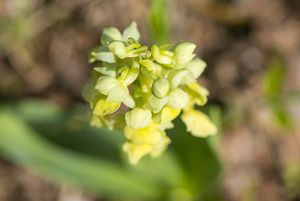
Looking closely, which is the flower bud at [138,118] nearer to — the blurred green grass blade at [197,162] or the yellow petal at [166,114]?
the yellow petal at [166,114]

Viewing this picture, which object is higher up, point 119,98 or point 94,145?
point 94,145

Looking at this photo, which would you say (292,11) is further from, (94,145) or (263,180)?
(94,145)

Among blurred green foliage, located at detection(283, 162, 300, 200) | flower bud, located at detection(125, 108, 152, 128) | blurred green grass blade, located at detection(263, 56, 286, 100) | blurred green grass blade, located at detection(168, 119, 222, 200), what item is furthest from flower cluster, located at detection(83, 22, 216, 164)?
blurred green foliage, located at detection(283, 162, 300, 200)

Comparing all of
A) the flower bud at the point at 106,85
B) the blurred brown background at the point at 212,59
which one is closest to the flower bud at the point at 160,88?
the flower bud at the point at 106,85

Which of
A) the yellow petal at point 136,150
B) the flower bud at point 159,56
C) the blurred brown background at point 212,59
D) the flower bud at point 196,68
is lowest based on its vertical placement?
the yellow petal at point 136,150

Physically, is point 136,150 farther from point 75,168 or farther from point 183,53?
point 75,168

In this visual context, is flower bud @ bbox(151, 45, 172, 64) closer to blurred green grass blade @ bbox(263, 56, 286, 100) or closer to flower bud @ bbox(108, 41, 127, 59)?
flower bud @ bbox(108, 41, 127, 59)

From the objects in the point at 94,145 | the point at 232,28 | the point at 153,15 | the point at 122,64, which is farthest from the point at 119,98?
the point at 232,28
